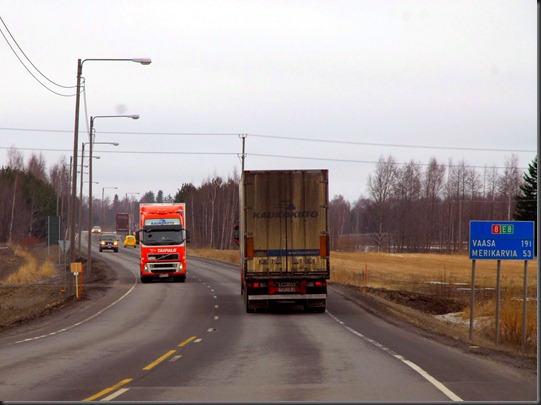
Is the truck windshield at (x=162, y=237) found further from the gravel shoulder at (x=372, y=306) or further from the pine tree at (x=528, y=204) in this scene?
the pine tree at (x=528, y=204)

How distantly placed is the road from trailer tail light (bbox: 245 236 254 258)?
81.8 inches

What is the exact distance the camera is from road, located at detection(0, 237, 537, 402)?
39.8ft

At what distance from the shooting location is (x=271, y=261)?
89.8 ft

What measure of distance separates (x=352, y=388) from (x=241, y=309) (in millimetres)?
19226

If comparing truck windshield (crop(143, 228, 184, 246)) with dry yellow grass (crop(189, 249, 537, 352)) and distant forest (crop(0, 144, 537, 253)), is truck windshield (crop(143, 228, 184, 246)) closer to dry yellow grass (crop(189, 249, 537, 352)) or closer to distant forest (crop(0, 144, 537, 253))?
dry yellow grass (crop(189, 249, 537, 352))

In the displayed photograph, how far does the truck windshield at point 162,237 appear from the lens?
4534 cm

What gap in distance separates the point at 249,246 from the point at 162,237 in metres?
19.1

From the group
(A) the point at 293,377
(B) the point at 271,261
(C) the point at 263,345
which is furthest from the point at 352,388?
(B) the point at 271,261

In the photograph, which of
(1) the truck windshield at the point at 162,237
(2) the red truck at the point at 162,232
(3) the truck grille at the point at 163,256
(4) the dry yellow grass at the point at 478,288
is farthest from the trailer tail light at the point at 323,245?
(3) the truck grille at the point at 163,256

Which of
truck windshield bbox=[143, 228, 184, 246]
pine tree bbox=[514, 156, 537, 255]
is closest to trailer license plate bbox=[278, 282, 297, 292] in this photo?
truck windshield bbox=[143, 228, 184, 246]

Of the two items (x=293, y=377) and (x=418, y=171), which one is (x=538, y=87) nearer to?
(x=293, y=377)

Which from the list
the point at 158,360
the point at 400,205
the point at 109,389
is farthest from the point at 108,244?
the point at 109,389

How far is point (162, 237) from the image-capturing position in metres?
45.6

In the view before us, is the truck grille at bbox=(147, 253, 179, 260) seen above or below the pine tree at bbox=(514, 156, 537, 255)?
below
